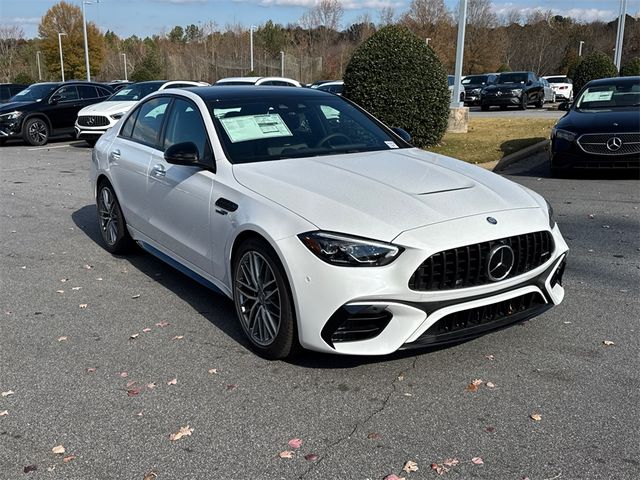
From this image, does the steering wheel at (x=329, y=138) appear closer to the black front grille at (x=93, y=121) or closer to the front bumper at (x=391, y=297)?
the front bumper at (x=391, y=297)

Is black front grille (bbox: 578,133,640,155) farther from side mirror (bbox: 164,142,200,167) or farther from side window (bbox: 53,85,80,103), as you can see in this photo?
side window (bbox: 53,85,80,103)

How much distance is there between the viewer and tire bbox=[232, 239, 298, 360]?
377 cm

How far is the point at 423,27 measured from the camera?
171 ft

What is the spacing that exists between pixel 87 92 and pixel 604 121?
13.9m

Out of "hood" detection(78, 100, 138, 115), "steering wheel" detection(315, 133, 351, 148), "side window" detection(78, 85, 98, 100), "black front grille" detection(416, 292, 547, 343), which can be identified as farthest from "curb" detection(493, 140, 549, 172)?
"side window" detection(78, 85, 98, 100)

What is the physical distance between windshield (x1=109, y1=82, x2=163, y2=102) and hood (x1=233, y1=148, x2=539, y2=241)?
13.7 m

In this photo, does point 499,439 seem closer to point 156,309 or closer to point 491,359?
point 491,359

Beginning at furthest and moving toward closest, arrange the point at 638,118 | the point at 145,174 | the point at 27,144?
the point at 27,144
the point at 638,118
the point at 145,174

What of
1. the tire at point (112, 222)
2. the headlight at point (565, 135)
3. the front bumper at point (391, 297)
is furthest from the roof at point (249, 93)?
the headlight at point (565, 135)

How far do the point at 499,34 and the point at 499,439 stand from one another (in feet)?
192

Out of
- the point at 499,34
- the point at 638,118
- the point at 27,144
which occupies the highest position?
the point at 499,34

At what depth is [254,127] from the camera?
482 centimetres

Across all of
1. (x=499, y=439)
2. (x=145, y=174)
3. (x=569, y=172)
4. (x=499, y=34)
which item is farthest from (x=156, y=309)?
(x=499, y=34)

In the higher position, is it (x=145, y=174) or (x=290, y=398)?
(x=145, y=174)
